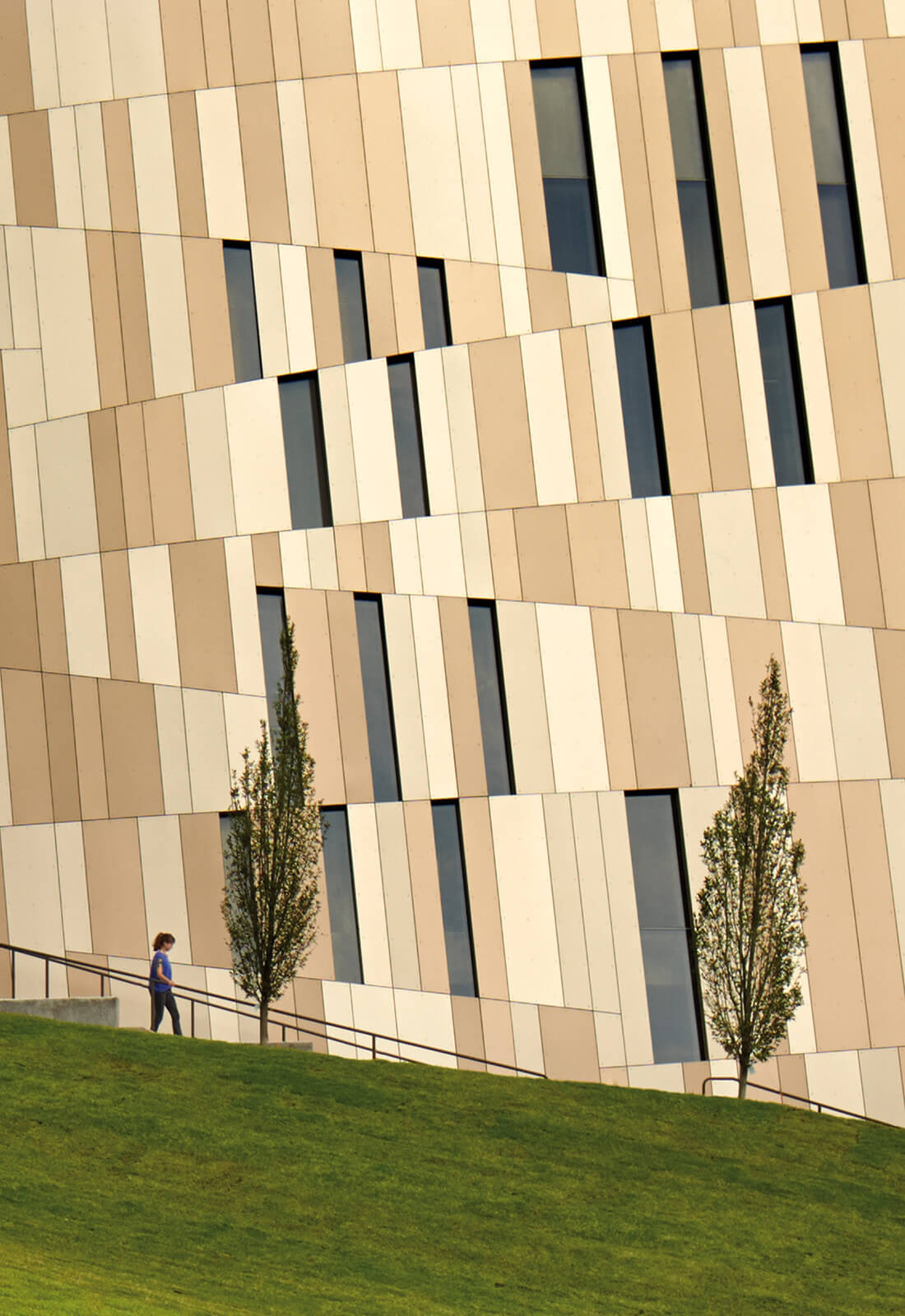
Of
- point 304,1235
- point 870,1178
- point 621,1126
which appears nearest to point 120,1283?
point 304,1235

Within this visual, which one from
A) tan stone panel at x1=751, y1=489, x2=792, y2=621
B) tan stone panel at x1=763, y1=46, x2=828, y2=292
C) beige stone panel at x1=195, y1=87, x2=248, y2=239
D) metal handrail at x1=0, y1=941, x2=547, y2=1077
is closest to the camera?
metal handrail at x1=0, y1=941, x2=547, y2=1077

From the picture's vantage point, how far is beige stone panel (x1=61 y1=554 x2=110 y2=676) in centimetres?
2517

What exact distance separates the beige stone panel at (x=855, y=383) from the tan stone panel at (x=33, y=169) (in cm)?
1253

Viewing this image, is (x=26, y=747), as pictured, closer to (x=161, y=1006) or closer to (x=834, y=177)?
(x=161, y=1006)

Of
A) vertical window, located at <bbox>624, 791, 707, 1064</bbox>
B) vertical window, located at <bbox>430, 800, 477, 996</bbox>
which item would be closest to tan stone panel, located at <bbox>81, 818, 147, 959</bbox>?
vertical window, located at <bbox>430, 800, 477, 996</bbox>

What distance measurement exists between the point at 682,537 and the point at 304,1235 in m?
15.0

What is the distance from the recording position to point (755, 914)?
21188 mm

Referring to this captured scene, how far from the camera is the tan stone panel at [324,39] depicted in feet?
87.5

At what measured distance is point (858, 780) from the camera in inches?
998

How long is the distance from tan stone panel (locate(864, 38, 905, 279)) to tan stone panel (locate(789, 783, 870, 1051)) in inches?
350

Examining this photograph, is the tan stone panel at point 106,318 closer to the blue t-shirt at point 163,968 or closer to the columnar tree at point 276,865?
the columnar tree at point 276,865

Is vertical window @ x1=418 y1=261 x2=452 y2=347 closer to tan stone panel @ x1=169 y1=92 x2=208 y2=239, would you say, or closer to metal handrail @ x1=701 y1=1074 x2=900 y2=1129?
tan stone panel @ x1=169 y1=92 x2=208 y2=239

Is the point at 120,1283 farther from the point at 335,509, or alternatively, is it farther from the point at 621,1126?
the point at 335,509

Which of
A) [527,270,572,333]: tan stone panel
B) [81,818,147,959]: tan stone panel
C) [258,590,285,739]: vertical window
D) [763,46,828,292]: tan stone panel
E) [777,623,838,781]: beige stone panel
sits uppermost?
[763,46,828,292]: tan stone panel
